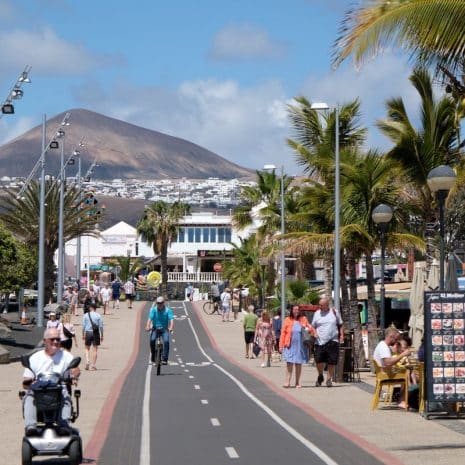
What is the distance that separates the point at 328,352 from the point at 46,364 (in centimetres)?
1365

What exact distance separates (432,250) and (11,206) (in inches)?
1684

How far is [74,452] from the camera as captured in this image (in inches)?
533

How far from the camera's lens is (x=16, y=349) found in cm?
3891

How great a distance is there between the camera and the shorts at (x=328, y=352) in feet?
88.3

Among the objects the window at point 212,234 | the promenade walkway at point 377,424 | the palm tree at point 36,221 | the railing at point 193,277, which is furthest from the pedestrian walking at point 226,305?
the window at point 212,234

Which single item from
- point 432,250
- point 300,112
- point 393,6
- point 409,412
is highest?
point 300,112

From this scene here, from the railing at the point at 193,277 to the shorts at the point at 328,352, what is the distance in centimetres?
7982

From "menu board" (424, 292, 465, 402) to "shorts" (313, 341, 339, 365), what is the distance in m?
7.33

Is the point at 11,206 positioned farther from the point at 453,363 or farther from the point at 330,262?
the point at 453,363

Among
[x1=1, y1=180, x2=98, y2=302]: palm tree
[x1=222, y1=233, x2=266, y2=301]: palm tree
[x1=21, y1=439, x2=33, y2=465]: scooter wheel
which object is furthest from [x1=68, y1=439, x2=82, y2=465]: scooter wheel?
[x1=222, y1=233, x2=266, y2=301]: palm tree

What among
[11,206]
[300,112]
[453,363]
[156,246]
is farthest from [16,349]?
[156,246]

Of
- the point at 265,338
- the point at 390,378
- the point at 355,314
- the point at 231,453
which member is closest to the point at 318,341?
the point at 390,378

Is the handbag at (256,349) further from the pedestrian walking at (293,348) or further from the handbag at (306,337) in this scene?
the pedestrian walking at (293,348)

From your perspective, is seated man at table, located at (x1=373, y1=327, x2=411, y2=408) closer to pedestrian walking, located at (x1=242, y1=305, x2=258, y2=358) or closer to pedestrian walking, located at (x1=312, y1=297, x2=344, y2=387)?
pedestrian walking, located at (x1=312, y1=297, x2=344, y2=387)
